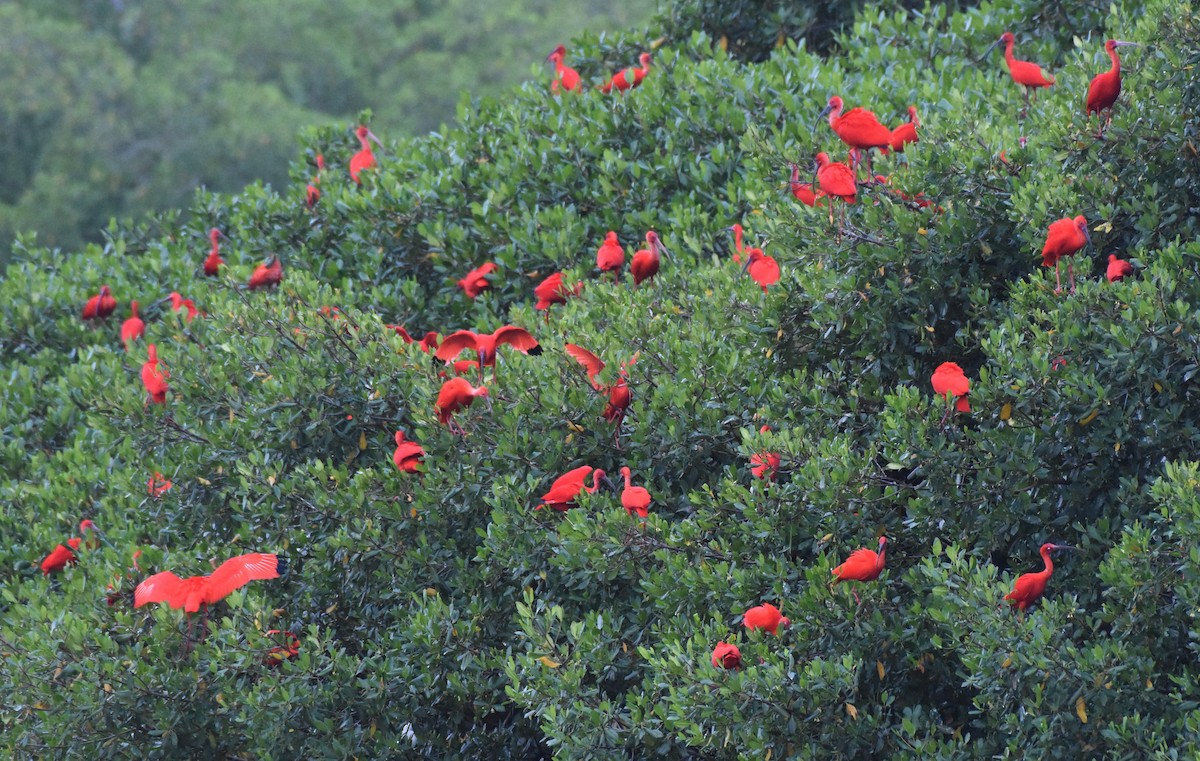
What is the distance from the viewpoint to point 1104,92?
4523 mm

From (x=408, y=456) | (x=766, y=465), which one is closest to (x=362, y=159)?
(x=408, y=456)

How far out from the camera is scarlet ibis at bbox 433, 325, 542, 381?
5.26m

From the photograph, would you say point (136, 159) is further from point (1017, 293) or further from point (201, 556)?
point (1017, 293)

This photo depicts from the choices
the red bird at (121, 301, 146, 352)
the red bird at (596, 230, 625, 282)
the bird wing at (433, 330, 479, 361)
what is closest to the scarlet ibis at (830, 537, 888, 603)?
the bird wing at (433, 330, 479, 361)

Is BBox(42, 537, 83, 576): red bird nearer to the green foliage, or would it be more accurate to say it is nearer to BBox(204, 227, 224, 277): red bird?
the green foliage

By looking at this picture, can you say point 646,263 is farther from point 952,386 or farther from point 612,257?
point 952,386

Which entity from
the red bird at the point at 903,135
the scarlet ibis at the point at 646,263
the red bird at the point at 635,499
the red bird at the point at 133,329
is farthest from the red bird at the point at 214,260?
the red bird at the point at 903,135

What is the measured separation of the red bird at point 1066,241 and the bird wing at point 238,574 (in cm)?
290

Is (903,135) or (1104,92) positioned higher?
(1104,92)

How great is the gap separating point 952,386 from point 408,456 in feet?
6.63

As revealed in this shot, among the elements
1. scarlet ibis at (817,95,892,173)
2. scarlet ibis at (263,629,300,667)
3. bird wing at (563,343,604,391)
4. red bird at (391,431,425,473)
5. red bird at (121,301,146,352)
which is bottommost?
scarlet ibis at (263,629,300,667)

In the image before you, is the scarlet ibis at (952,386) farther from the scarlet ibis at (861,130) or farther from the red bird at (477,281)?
the red bird at (477,281)

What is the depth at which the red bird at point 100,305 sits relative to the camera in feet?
24.9

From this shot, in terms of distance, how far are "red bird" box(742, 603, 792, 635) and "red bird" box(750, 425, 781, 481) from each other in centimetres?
47
